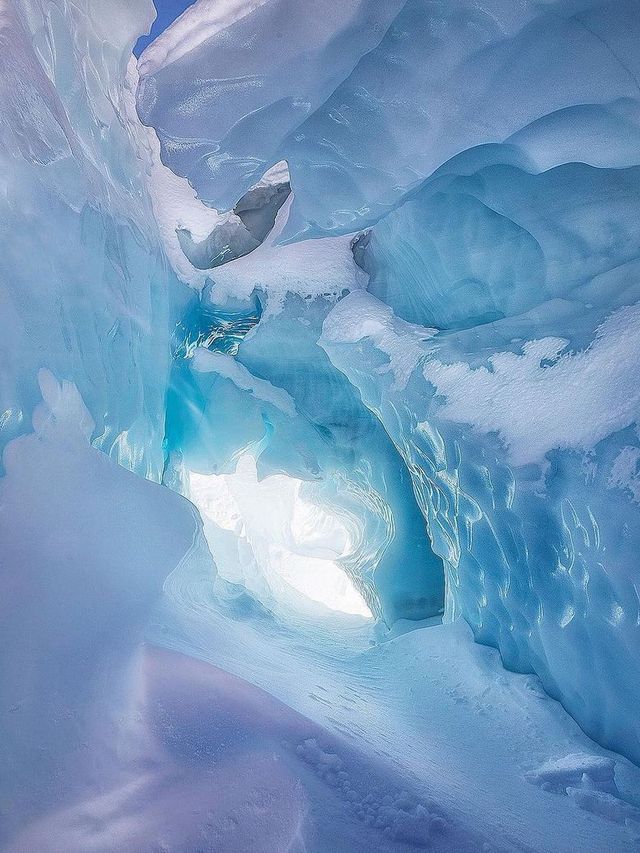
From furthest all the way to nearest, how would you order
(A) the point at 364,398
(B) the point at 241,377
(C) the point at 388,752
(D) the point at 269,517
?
1. (D) the point at 269,517
2. (B) the point at 241,377
3. (A) the point at 364,398
4. (C) the point at 388,752

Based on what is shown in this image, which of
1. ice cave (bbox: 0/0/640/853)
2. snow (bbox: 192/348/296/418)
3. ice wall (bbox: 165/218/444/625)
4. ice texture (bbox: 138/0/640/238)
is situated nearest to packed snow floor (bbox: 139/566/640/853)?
ice cave (bbox: 0/0/640/853)

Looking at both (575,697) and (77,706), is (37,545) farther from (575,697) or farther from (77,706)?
(575,697)

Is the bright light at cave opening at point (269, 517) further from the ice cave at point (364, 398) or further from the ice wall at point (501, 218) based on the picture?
the ice wall at point (501, 218)

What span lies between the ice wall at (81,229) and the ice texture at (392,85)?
43cm

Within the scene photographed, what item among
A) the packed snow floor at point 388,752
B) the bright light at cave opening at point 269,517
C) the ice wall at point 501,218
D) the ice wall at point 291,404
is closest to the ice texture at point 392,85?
the ice wall at point 501,218

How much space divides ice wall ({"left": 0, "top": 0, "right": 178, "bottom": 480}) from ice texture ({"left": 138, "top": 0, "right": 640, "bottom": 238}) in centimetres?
43

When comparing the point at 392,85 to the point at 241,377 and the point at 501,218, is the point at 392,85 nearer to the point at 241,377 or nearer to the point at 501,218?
the point at 501,218

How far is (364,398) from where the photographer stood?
315cm

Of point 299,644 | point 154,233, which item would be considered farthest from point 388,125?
point 299,644

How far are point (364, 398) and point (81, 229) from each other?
168 cm

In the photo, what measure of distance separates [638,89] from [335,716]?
231 centimetres

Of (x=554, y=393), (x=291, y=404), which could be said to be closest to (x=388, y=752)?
(x=554, y=393)

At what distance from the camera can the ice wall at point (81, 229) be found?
1.74 m

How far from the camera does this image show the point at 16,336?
164cm
